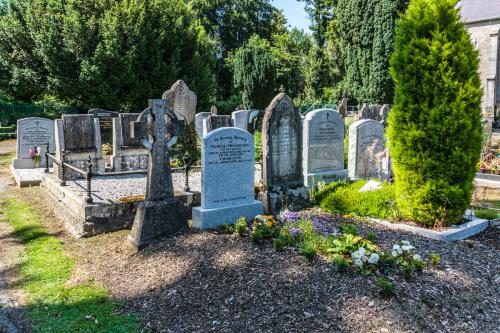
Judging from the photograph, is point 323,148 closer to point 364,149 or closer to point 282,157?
point 364,149

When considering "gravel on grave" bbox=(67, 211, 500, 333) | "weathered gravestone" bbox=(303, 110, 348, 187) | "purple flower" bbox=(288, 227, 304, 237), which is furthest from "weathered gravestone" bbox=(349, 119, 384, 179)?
"purple flower" bbox=(288, 227, 304, 237)

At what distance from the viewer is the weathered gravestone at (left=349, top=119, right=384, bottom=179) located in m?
11.0


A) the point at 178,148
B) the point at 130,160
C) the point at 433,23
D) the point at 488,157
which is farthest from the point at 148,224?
the point at 488,157

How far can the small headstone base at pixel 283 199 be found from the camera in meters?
8.15

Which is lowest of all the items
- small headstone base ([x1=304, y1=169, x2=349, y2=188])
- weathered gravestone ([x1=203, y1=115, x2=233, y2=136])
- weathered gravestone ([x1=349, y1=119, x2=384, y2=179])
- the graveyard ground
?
the graveyard ground

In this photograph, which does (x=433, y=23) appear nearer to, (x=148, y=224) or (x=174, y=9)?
(x=148, y=224)

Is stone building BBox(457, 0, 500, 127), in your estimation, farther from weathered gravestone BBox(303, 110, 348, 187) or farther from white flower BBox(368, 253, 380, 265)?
white flower BBox(368, 253, 380, 265)

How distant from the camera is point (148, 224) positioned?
646 cm

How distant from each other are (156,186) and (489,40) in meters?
34.6

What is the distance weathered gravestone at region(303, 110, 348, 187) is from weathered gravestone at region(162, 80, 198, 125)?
266 inches

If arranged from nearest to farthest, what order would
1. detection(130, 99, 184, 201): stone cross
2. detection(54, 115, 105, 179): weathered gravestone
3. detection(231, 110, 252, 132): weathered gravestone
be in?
detection(130, 99, 184, 201): stone cross < detection(54, 115, 105, 179): weathered gravestone < detection(231, 110, 252, 132): weathered gravestone

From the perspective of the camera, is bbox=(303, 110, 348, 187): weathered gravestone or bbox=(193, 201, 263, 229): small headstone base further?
bbox=(303, 110, 348, 187): weathered gravestone

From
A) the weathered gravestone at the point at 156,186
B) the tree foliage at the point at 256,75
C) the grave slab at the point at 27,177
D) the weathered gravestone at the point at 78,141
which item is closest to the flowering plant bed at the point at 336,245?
the weathered gravestone at the point at 156,186

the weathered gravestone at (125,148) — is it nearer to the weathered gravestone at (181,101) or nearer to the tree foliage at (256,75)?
the weathered gravestone at (181,101)
